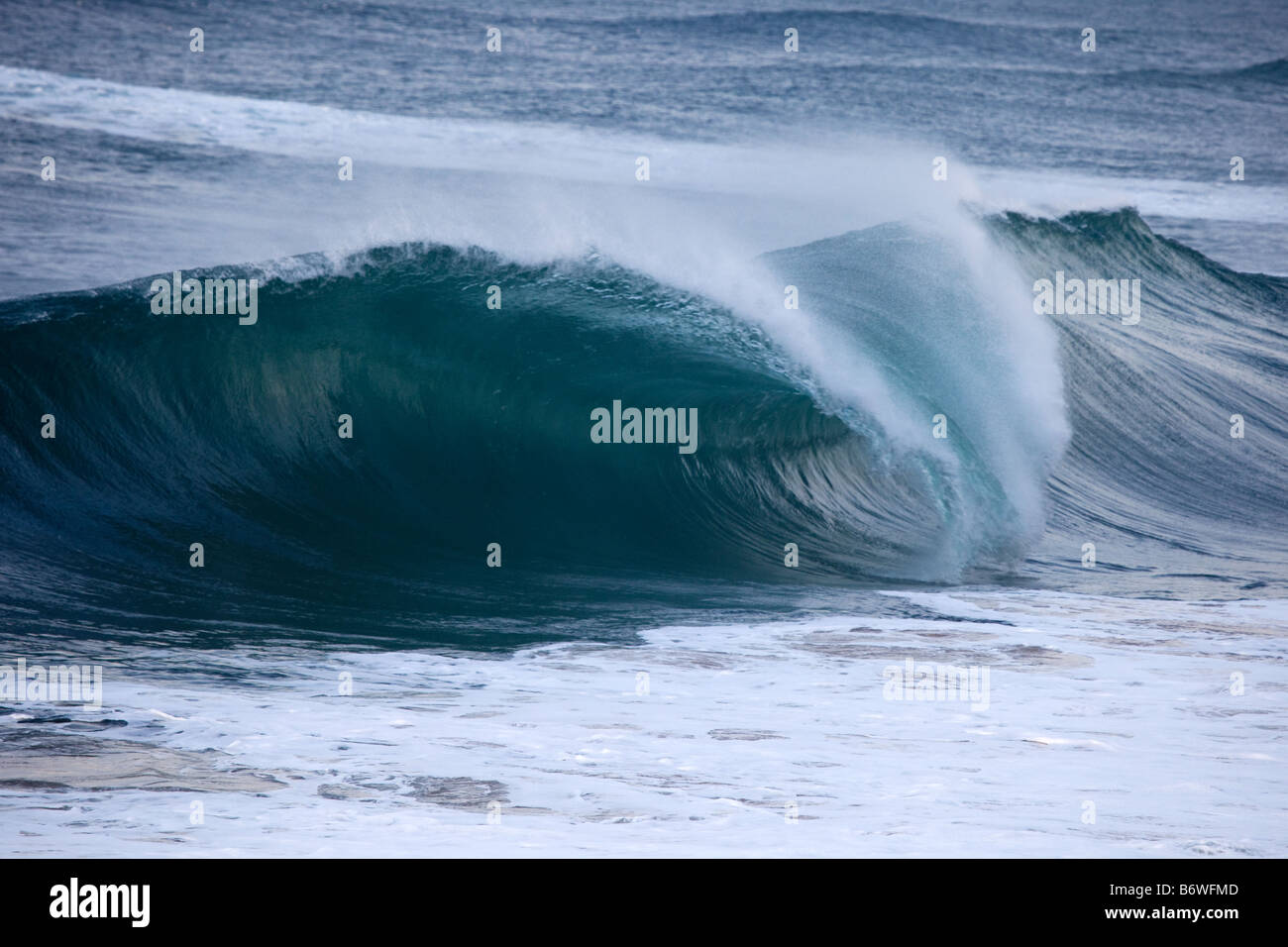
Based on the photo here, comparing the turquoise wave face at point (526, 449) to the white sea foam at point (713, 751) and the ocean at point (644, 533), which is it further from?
the white sea foam at point (713, 751)

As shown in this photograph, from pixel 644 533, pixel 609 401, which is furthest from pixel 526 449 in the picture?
pixel 644 533

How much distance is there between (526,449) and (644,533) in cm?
109

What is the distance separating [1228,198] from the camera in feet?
80.5

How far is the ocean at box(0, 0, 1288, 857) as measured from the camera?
4.23 m

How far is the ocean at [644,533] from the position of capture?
4234mm

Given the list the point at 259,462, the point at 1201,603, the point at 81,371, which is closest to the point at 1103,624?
the point at 1201,603

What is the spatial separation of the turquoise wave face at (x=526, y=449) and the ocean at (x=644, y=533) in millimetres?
32

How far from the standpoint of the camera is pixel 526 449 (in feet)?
28.3

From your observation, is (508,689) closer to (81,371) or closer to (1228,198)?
(81,371)

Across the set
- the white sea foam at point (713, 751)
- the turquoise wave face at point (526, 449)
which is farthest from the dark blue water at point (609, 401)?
the white sea foam at point (713, 751)

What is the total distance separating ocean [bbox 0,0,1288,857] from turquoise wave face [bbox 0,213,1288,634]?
32 millimetres

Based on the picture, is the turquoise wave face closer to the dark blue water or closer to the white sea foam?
the dark blue water

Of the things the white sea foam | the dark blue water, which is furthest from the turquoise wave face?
the white sea foam
